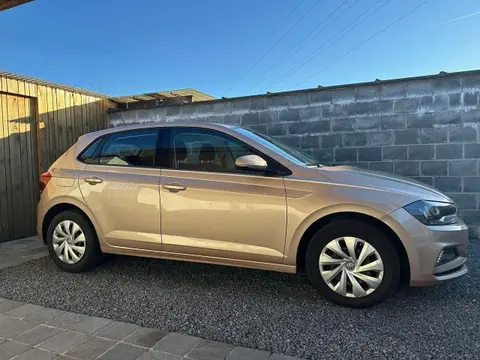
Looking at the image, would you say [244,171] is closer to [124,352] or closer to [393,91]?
[124,352]

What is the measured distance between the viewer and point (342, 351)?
2281 millimetres

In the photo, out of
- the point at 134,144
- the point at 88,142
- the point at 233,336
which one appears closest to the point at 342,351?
the point at 233,336

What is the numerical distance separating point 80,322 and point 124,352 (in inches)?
26.2

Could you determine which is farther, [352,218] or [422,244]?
[352,218]

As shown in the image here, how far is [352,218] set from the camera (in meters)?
2.96

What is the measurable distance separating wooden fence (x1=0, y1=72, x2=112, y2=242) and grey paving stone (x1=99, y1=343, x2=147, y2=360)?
13.8 feet

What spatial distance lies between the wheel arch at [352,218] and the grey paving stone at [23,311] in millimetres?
2301

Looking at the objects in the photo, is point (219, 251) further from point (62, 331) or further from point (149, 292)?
point (62, 331)

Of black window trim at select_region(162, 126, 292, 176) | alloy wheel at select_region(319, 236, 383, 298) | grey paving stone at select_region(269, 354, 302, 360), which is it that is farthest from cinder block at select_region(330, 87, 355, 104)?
grey paving stone at select_region(269, 354, 302, 360)

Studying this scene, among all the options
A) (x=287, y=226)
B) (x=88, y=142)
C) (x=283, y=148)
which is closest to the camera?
(x=287, y=226)

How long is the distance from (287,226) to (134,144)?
189 cm

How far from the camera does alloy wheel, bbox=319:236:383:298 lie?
2.83 m

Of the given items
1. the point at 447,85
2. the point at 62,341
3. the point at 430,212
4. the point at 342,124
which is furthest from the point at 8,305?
the point at 447,85

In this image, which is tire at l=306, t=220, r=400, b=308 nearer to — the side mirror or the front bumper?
the front bumper
